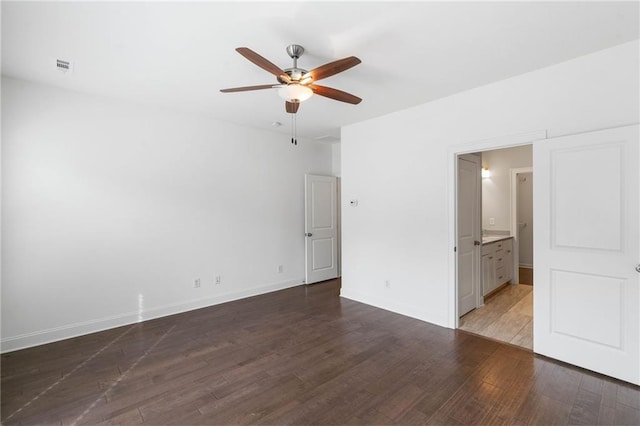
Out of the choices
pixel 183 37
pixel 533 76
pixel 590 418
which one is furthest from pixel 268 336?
pixel 533 76

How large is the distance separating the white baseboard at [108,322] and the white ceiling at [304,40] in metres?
2.68

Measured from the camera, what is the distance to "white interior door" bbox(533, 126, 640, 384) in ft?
7.78

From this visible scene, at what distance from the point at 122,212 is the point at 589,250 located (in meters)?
4.92

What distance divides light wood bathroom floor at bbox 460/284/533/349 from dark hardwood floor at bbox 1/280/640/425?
250 mm

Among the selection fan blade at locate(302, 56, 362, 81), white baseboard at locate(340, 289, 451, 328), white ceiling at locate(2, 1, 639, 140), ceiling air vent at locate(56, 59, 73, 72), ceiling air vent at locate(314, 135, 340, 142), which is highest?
ceiling air vent at locate(314, 135, 340, 142)

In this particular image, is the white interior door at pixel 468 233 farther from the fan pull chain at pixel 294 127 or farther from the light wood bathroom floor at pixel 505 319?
the fan pull chain at pixel 294 127

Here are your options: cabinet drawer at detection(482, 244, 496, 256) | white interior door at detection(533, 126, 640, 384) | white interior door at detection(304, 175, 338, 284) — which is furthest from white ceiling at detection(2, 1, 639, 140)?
white interior door at detection(304, 175, 338, 284)

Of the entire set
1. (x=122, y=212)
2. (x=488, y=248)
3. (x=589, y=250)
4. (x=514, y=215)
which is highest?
(x=122, y=212)

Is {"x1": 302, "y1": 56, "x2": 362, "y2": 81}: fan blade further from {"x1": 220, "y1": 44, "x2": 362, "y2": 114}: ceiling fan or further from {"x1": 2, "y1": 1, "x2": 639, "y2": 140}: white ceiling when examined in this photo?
{"x1": 2, "y1": 1, "x2": 639, "y2": 140}: white ceiling

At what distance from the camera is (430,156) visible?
12.2 feet

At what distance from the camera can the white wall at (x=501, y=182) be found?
5805 mm

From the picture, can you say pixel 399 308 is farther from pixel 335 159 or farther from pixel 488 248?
pixel 335 159

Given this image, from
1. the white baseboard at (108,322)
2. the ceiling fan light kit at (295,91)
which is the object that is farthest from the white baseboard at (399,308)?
the ceiling fan light kit at (295,91)

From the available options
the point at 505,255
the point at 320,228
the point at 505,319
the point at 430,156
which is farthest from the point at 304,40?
the point at 505,255
